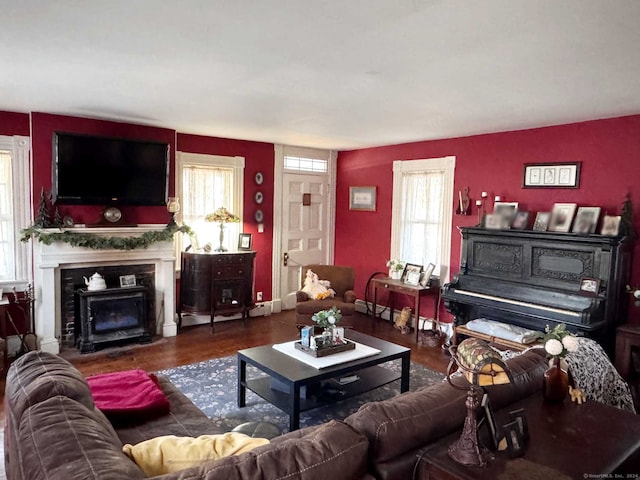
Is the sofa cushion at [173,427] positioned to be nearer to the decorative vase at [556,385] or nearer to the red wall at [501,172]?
the decorative vase at [556,385]

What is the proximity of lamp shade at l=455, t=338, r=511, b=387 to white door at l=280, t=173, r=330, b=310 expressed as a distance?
5.22 m

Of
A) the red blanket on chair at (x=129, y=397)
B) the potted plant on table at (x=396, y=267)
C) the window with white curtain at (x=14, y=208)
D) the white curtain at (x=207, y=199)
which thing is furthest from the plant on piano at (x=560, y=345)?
the window with white curtain at (x=14, y=208)

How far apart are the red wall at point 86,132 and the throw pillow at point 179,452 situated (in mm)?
3876

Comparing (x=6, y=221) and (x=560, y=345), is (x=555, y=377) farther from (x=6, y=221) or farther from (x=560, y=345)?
(x=6, y=221)

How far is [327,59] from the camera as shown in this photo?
105 inches

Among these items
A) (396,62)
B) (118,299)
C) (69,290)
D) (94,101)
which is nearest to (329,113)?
(396,62)

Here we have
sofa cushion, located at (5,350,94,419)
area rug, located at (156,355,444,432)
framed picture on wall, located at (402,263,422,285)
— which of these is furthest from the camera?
framed picture on wall, located at (402,263,422,285)

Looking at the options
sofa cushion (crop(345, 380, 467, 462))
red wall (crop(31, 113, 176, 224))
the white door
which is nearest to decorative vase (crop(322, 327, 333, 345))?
sofa cushion (crop(345, 380, 467, 462))

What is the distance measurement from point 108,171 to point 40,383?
3.36 meters

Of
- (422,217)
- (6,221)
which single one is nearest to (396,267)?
(422,217)

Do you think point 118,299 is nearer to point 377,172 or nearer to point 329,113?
point 329,113

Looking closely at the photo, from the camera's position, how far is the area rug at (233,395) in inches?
138

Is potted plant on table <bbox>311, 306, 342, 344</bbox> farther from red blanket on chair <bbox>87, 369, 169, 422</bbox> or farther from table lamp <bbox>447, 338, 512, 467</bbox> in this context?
table lamp <bbox>447, 338, 512, 467</bbox>

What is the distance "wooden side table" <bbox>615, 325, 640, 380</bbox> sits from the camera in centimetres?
380
